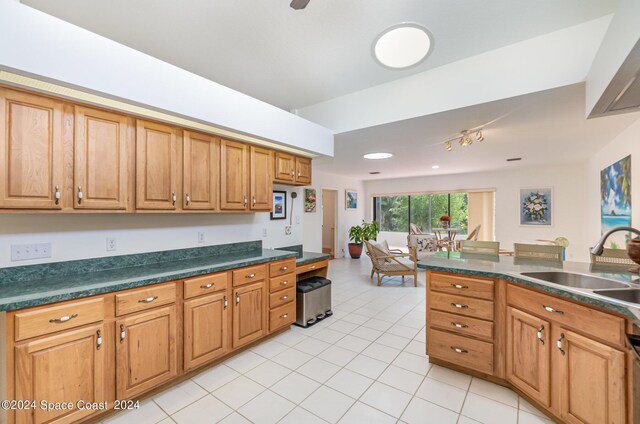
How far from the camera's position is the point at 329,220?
7.58m

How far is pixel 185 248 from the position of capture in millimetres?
2594

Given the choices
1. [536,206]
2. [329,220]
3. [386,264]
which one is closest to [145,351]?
[386,264]

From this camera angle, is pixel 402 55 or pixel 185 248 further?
pixel 185 248

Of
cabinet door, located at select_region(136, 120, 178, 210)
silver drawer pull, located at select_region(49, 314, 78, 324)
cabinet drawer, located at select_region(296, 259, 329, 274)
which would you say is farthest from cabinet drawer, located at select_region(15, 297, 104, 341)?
cabinet drawer, located at select_region(296, 259, 329, 274)

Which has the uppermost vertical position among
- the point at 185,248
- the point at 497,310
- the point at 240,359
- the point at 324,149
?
the point at 324,149

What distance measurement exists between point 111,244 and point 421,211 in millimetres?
7993

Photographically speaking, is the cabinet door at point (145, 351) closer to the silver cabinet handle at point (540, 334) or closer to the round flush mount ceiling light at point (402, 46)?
the silver cabinet handle at point (540, 334)

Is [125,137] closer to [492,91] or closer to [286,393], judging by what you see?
[286,393]

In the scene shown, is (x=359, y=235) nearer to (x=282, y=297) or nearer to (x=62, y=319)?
(x=282, y=297)

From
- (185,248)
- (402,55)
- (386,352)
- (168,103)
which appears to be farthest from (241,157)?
(386,352)

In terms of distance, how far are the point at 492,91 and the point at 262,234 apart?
281 centimetres

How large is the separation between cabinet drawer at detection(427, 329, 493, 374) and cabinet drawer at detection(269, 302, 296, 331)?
1408 millimetres

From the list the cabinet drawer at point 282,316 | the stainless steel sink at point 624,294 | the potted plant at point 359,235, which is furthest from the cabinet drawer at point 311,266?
the potted plant at point 359,235

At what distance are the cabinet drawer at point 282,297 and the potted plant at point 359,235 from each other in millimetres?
4411
